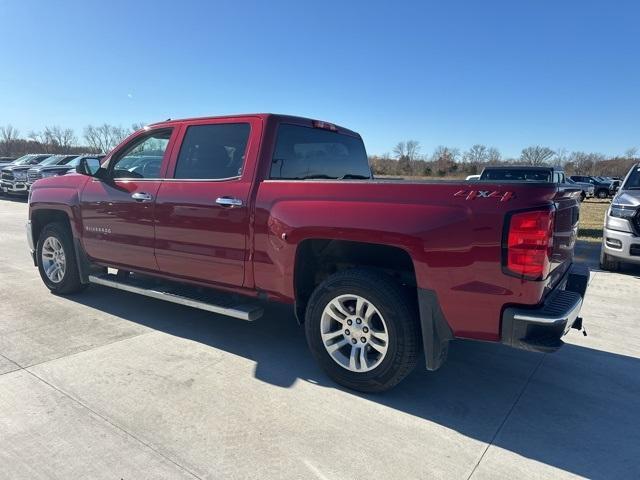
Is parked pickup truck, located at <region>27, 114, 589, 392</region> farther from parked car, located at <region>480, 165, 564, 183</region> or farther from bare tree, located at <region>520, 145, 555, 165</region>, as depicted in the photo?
bare tree, located at <region>520, 145, 555, 165</region>

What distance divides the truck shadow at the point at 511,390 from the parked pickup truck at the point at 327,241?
38 cm

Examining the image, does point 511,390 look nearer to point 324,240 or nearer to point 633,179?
point 324,240

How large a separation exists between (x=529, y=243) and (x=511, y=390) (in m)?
1.39

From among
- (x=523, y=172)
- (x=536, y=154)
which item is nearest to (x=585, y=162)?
(x=536, y=154)

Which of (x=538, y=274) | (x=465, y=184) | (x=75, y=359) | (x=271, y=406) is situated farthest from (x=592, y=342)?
(x=75, y=359)

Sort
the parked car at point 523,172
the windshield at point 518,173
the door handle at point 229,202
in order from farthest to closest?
the windshield at point 518,173, the parked car at point 523,172, the door handle at point 229,202

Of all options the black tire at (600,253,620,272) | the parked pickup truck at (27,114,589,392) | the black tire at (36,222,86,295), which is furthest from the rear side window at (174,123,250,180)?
the black tire at (600,253,620,272)

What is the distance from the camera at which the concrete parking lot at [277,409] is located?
98.0 inches

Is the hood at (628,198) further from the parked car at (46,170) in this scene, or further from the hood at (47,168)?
the hood at (47,168)

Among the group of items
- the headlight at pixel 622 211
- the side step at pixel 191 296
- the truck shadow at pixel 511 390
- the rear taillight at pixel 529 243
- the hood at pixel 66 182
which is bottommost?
the truck shadow at pixel 511 390

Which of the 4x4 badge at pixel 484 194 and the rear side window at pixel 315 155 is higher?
the rear side window at pixel 315 155

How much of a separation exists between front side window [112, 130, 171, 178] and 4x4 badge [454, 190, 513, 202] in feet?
9.63

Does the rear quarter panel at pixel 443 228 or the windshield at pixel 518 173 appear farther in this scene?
the windshield at pixel 518 173

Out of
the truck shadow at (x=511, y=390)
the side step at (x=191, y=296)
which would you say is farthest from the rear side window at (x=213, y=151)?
the truck shadow at (x=511, y=390)
